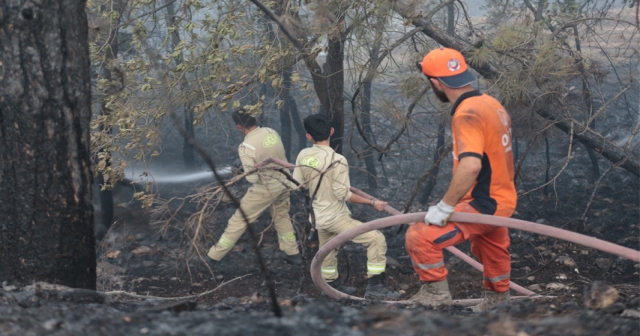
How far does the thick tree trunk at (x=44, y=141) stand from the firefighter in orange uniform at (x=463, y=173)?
6.58ft

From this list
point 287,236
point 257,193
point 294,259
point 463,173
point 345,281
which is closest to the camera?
point 463,173

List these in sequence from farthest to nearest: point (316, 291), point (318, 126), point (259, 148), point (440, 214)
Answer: point (259, 148), point (316, 291), point (318, 126), point (440, 214)

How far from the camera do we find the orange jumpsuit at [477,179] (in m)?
3.29

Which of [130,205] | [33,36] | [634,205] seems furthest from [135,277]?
[634,205]

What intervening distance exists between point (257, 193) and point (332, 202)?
1181 millimetres

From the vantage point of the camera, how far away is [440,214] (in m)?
3.32

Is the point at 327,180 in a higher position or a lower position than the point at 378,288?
higher

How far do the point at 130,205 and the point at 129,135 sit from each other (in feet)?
12.6

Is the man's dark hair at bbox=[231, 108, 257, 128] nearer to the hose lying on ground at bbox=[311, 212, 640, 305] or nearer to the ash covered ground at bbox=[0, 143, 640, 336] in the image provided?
the ash covered ground at bbox=[0, 143, 640, 336]

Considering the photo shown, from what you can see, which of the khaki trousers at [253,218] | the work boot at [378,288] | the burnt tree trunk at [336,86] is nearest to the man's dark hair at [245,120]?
the khaki trousers at [253,218]

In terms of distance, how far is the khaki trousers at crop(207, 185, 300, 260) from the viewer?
19.5 ft

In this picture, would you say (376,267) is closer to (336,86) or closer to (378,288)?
(378,288)

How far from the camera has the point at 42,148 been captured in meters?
2.90

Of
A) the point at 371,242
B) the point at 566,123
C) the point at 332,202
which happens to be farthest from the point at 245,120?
the point at 566,123
